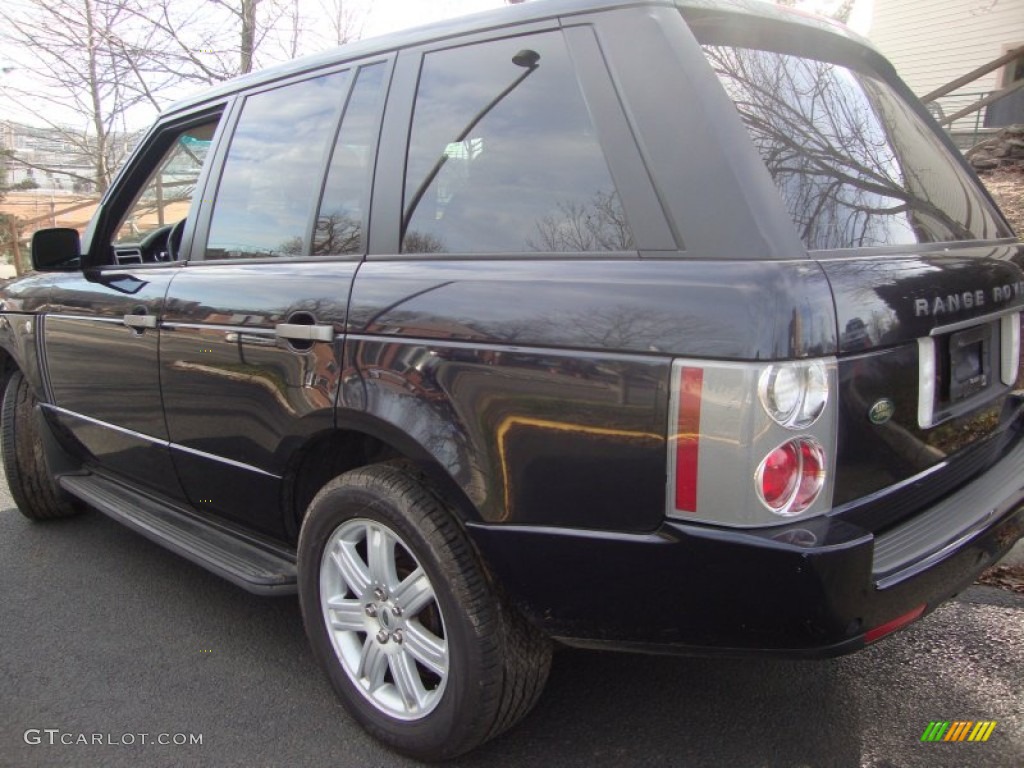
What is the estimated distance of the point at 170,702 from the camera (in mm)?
2654

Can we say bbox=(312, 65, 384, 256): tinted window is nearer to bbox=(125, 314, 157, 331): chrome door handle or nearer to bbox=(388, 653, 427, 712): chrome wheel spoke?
bbox=(125, 314, 157, 331): chrome door handle

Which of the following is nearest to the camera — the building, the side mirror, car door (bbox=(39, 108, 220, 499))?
car door (bbox=(39, 108, 220, 499))

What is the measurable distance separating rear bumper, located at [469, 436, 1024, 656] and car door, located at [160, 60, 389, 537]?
2.75 feet

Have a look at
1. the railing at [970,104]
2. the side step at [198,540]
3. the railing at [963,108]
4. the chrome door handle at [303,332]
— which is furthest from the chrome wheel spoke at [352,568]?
the railing at [963,108]

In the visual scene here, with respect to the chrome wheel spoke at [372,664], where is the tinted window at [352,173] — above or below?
above

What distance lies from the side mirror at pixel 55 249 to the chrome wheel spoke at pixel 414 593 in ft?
8.08

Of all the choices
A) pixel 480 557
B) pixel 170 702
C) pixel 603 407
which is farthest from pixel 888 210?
pixel 170 702

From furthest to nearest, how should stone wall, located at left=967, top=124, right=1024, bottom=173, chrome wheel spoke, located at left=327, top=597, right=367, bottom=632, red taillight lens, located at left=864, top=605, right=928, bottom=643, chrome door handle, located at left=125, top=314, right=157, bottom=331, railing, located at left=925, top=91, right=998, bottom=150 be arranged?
1. railing, located at left=925, top=91, right=998, bottom=150
2. stone wall, located at left=967, top=124, right=1024, bottom=173
3. chrome door handle, located at left=125, top=314, right=157, bottom=331
4. chrome wheel spoke, located at left=327, top=597, right=367, bottom=632
5. red taillight lens, located at left=864, top=605, right=928, bottom=643

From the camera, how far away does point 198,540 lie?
9.64 feet

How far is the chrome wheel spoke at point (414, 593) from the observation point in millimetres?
2186

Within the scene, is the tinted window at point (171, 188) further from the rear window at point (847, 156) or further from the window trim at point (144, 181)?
the rear window at point (847, 156)

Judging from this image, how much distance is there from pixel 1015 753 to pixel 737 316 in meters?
1.65

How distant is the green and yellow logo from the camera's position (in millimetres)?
2337

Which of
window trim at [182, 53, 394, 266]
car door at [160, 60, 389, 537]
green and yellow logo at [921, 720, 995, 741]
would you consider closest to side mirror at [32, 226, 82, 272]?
window trim at [182, 53, 394, 266]
